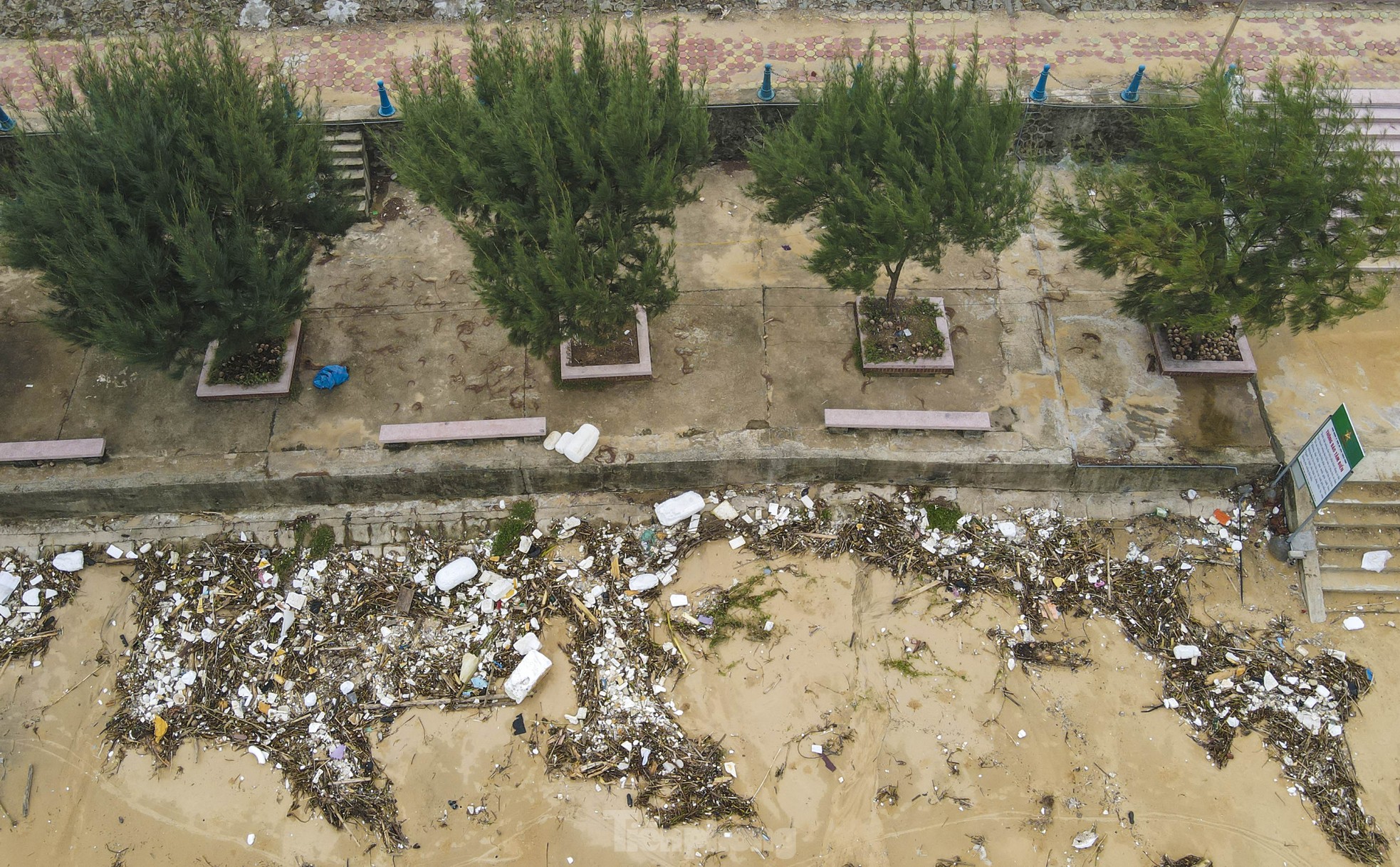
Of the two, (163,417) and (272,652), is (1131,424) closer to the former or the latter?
(272,652)

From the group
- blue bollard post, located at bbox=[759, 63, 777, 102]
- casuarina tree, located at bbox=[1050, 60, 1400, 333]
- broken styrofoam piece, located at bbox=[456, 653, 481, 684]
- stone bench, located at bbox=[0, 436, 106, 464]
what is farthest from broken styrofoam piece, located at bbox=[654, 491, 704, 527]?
stone bench, located at bbox=[0, 436, 106, 464]

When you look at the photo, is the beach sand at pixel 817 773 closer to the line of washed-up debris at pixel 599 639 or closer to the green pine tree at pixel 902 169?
the line of washed-up debris at pixel 599 639

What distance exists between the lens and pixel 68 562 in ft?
29.9

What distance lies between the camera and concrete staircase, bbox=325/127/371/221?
448 inches

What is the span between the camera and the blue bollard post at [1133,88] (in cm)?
1141

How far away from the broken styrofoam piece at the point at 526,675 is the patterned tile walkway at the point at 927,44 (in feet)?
26.1

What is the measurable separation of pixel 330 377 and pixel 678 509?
13.3 ft

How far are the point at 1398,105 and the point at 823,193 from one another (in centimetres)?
839

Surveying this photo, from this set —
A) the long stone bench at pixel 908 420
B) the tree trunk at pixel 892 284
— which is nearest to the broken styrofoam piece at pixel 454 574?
the long stone bench at pixel 908 420

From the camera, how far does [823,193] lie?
870 centimetres

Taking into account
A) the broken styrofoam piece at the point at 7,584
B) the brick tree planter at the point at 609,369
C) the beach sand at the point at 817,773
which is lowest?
the beach sand at the point at 817,773

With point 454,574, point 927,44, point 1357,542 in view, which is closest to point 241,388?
point 454,574

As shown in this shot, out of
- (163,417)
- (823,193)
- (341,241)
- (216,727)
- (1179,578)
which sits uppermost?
(823,193)

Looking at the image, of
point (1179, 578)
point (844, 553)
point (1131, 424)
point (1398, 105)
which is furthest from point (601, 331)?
point (1398, 105)
